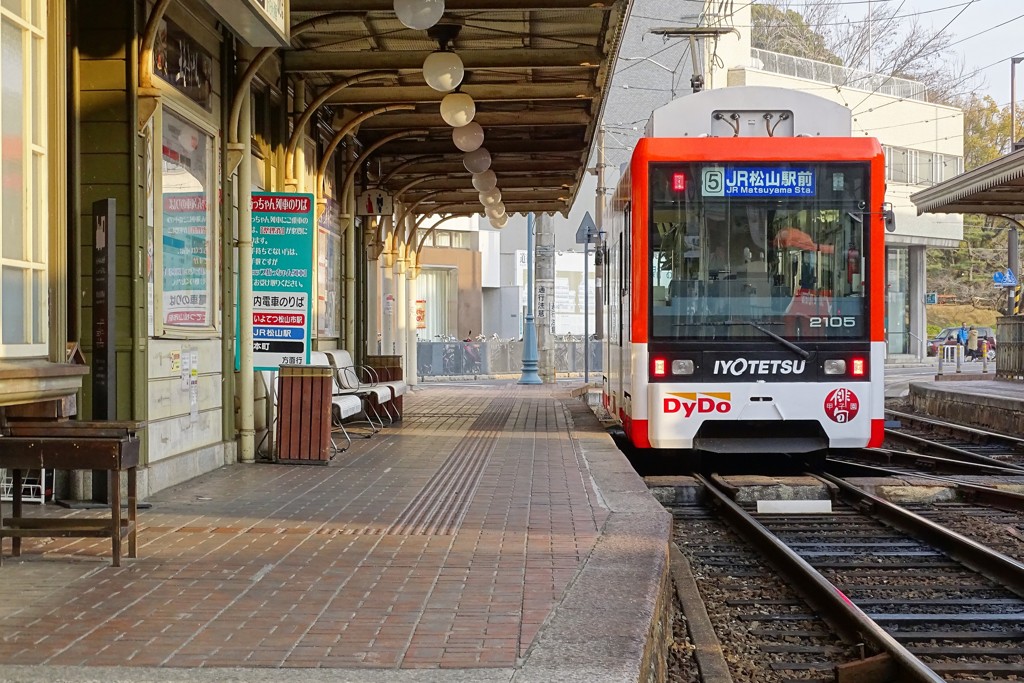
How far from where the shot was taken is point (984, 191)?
19891mm

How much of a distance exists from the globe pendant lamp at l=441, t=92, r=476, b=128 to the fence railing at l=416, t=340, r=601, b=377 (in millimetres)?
26065

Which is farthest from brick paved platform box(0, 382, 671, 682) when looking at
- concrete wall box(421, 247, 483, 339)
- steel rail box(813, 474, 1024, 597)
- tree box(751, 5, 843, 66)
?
tree box(751, 5, 843, 66)

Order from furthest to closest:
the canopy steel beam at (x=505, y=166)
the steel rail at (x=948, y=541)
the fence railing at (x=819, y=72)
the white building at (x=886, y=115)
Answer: the white building at (x=886, y=115) → the fence railing at (x=819, y=72) → the canopy steel beam at (x=505, y=166) → the steel rail at (x=948, y=541)

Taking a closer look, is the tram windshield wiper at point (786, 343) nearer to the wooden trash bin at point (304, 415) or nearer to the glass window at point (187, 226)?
the wooden trash bin at point (304, 415)

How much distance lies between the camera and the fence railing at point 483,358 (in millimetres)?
41125

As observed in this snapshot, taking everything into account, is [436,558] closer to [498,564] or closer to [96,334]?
[498,564]

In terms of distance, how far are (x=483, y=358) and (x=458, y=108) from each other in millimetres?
29424

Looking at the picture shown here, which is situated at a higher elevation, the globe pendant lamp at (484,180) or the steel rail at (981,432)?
the globe pendant lamp at (484,180)

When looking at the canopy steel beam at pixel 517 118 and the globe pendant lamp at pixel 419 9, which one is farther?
the canopy steel beam at pixel 517 118

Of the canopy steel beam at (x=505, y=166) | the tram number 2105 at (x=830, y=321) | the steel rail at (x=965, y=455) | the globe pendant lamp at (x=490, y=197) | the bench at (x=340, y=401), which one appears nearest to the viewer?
the tram number 2105 at (x=830, y=321)

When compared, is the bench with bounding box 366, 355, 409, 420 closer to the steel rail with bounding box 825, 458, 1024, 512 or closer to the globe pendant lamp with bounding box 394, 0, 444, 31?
the globe pendant lamp with bounding box 394, 0, 444, 31

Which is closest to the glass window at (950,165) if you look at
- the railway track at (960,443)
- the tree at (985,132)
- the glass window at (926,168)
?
the glass window at (926,168)

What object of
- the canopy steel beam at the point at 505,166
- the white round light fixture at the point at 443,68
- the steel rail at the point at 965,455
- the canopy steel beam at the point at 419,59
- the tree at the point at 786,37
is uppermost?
the tree at the point at 786,37

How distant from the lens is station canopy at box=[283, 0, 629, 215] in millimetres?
11523
